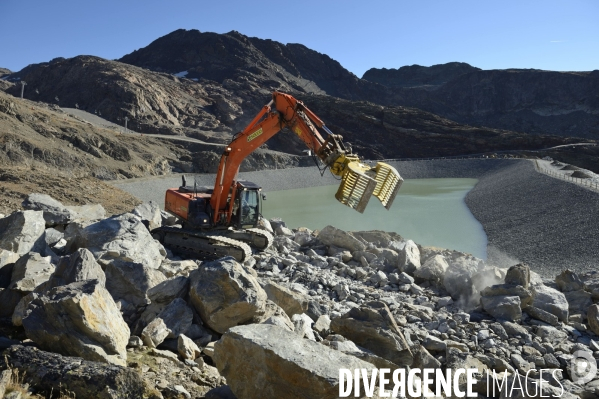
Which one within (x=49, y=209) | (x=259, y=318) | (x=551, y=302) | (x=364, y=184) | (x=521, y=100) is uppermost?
(x=521, y=100)

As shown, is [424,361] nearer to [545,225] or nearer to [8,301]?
[8,301]

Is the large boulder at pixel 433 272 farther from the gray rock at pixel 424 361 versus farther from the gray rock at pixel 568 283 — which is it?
the gray rock at pixel 424 361

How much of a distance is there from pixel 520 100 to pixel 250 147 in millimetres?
106242

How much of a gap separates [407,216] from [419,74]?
13029 cm

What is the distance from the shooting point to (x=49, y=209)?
36.8 feet

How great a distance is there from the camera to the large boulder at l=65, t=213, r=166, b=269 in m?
8.41

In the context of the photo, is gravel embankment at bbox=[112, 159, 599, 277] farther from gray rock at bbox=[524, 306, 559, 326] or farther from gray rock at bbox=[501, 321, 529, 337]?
gray rock at bbox=[501, 321, 529, 337]

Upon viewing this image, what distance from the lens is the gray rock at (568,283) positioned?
10141mm

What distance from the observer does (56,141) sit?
1260 inches

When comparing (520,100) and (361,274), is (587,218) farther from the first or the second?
(520,100)

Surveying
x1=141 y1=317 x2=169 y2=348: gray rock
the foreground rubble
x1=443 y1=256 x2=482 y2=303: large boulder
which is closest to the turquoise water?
x1=443 y1=256 x2=482 y2=303: large boulder

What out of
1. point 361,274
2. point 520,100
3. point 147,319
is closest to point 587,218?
point 361,274

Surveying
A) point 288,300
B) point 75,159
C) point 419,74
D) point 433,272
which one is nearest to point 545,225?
point 433,272

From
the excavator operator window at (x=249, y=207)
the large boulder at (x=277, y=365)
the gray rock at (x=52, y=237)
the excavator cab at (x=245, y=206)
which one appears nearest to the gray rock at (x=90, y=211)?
the gray rock at (x=52, y=237)
